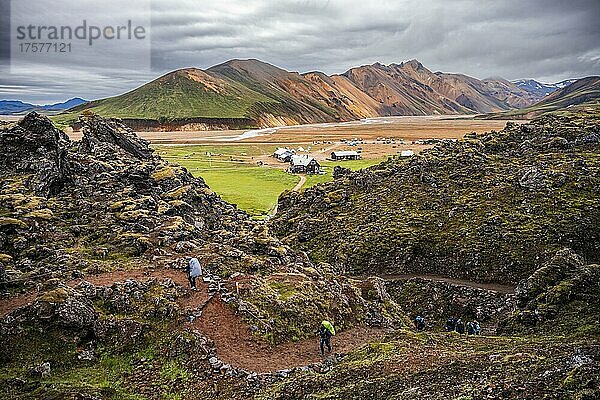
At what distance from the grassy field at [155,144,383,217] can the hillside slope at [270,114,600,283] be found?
17.0m

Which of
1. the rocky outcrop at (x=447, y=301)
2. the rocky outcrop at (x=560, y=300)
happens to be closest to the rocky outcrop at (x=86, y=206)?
the rocky outcrop at (x=447, y=301)

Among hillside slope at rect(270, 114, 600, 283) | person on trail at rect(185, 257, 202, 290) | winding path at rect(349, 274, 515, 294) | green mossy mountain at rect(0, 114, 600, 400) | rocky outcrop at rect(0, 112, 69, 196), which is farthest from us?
rocky outcrop at rect(0, 112, 69, 196)

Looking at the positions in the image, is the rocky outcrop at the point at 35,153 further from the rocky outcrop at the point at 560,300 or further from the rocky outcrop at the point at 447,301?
the rocky outcrop at the point at 560,300

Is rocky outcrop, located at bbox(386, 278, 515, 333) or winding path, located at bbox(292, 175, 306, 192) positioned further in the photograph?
winding path, located at bbox(292, 175, 306, 192)

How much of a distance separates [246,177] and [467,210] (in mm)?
83878

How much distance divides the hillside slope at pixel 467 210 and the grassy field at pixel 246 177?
17.0m

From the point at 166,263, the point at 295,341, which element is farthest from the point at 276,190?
the point at 295,341

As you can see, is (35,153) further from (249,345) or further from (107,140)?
(249,345)

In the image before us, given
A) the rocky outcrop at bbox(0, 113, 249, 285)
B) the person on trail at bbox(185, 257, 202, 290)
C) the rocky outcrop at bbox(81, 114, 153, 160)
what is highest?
the rocky outcrop at bbox(81, 114, 153, 160)

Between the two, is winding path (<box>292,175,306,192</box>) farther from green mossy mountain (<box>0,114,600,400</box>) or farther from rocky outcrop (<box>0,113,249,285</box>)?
rocky outcrop (<box>0,113,249,285</box>)

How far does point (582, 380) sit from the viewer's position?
17.7m

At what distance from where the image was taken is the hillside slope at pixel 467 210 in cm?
5144

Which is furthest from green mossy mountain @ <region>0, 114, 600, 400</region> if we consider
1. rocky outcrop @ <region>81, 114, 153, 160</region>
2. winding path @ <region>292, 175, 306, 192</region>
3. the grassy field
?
winding path @ <region>292, 175, 306, 192</region>

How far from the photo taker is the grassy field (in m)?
99.9
